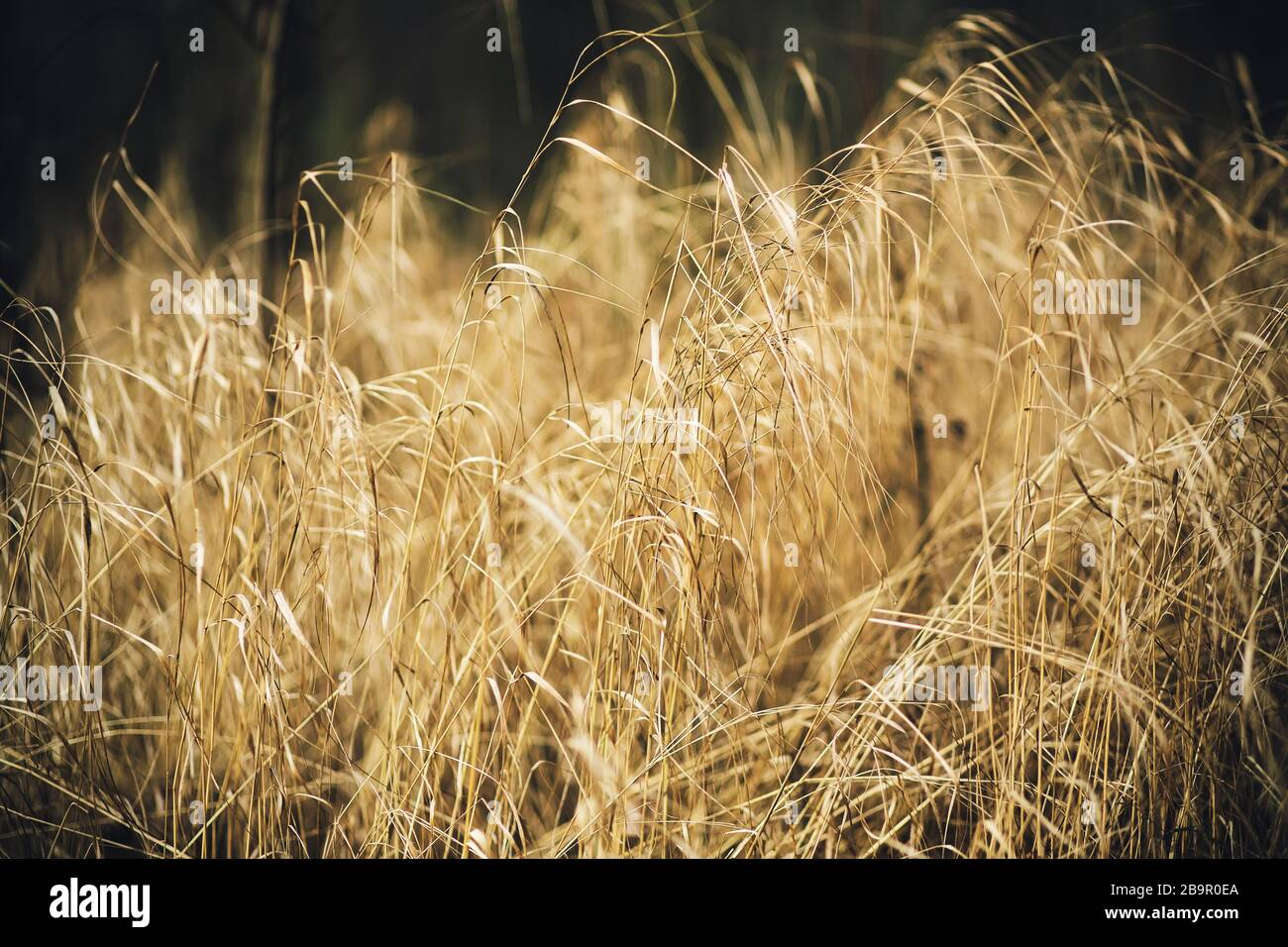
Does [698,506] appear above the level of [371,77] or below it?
below

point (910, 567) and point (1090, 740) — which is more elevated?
point (910, 567)

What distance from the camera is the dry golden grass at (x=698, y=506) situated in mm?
1849

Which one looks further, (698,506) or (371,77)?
(371,77)

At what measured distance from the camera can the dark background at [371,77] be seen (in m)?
1.95

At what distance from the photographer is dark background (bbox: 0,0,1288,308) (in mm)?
1950

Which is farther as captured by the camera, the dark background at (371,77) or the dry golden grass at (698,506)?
the dark background at (371,77)

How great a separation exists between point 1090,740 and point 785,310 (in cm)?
110

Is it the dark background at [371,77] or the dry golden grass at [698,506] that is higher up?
the dark background at [371,77]

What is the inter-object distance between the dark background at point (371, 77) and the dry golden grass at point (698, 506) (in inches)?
2.6

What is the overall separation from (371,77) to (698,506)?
1.21 meters

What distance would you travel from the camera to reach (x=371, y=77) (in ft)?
6.51
